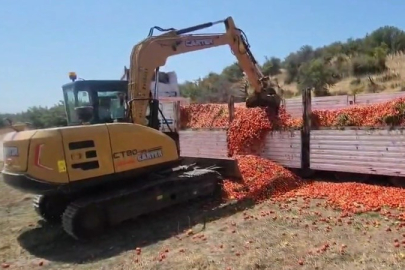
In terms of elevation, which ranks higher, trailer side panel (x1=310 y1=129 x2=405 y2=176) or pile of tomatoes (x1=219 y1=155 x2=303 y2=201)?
trailer side panel (x1=310 y1=129 x2=405 y2=176)

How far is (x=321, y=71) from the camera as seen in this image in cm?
3036

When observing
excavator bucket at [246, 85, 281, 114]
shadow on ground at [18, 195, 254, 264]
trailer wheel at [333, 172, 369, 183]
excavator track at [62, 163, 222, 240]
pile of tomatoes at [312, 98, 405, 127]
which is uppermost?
excavator bucket at [246, 85, 281, 114]

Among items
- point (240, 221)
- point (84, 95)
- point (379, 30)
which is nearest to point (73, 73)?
point (84, 95)

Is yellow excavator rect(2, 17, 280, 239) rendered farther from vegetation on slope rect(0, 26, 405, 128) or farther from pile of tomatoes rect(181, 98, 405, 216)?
vegetation on slope rect(0, 26, 405, 128)

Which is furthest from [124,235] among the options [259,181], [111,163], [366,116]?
[366,116]

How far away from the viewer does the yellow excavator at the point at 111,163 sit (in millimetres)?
6141

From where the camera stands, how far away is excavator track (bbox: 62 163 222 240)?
6.34m

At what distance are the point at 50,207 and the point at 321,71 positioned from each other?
87.0 feet

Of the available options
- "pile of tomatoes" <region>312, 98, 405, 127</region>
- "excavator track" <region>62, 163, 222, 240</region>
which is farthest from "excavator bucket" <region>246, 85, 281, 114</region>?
"excavator track" <region>62, 163, 222, 240</region>

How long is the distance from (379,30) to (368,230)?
121ft

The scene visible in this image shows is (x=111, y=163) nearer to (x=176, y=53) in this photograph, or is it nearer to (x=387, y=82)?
(x=176, y=53)

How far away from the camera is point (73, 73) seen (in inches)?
302

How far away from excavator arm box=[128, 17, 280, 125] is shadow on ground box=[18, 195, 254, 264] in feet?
6.26

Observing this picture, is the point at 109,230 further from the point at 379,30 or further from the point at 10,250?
the point at 379,30
